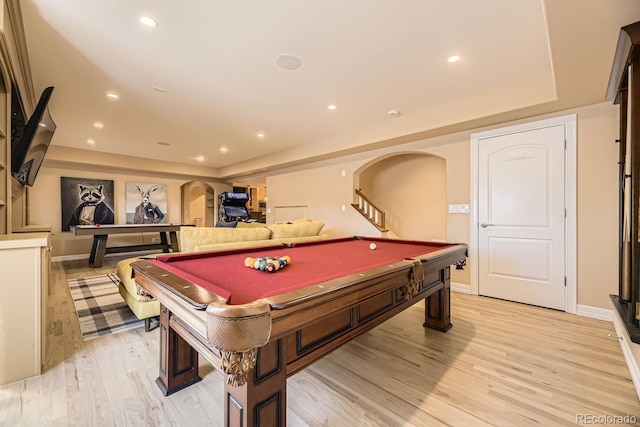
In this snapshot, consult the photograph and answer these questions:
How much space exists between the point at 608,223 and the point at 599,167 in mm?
574

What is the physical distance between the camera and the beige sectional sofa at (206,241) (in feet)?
7.34

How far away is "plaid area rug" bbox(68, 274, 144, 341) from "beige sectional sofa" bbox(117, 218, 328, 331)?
0.78ft

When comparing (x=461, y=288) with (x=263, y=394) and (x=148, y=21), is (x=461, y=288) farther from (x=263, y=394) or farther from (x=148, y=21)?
(x=148, y=21)

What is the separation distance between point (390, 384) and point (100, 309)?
3.05m

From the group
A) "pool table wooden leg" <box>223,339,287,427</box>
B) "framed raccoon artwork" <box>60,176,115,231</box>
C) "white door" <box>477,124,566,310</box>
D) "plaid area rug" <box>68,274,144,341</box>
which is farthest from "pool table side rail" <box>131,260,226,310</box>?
"framed raccoon artwork" <box>60,176,115,231</box>

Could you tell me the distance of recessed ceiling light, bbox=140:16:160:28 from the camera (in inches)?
73.8

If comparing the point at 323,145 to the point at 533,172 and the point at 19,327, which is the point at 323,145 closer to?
the point at 533,172

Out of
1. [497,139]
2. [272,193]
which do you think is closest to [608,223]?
[497,139]

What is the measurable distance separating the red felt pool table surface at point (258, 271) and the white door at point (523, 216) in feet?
4.90

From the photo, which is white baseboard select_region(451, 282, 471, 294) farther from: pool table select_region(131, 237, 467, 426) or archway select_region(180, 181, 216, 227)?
archway select_region(180, 181, 216, 227)

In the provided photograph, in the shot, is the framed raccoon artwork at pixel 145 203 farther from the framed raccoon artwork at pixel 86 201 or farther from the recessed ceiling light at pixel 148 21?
the recessed ceiling light at pixel 148 21

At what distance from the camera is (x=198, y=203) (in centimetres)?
982

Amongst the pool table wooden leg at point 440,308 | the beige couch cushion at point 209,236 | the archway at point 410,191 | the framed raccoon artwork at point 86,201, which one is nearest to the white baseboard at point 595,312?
the pool table wooden leg at point 440,308

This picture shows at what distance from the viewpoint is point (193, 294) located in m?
0.91
